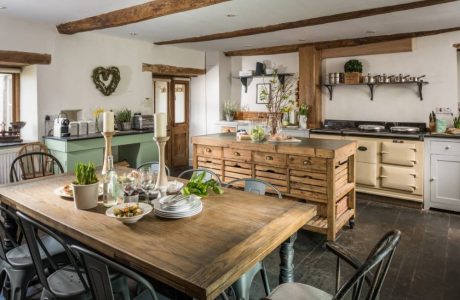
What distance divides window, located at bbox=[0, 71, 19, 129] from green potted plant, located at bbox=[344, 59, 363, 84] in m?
4.80

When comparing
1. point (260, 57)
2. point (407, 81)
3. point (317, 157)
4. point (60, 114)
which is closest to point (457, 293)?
point (317, 157)

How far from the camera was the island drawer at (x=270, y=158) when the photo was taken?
3523 millimetres

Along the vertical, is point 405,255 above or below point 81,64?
below

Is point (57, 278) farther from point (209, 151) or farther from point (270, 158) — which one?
point (209, 151)

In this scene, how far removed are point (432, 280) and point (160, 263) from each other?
2385mm

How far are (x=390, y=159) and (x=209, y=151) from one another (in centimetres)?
249

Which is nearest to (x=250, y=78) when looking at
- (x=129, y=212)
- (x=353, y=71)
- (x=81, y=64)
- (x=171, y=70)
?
(x=171, y=70)

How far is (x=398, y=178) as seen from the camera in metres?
4.67

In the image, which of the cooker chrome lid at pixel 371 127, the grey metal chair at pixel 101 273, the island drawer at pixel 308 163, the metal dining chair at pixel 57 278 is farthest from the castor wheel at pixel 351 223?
the grey metal chair at pixel 101 273

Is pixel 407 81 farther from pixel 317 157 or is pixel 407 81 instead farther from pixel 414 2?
pixel 317 157

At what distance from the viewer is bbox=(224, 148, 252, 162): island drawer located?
374cm

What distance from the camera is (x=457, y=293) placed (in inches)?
100

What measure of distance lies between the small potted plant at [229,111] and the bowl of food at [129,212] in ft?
16.7

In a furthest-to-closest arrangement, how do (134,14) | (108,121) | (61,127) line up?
1. (61,127)
2. (134,14)
3. (108,121)
